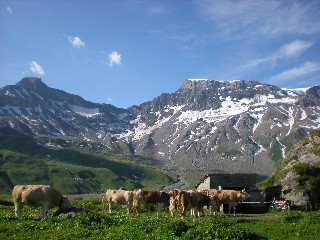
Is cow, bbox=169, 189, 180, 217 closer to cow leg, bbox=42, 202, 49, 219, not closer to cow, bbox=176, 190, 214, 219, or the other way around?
cow, bbox=176, 190, 214, 219

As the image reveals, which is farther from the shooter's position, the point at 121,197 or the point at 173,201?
the point at 121,197

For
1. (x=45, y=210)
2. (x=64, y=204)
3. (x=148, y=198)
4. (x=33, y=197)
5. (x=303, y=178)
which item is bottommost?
(x=45, y=210)

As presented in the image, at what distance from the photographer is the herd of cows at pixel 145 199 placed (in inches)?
1144

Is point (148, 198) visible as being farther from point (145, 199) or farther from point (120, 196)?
point (120, 196)

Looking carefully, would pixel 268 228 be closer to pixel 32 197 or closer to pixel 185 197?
pixel 185 197

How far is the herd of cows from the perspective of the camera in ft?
95.3

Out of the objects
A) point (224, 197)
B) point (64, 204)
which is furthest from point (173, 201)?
point (64, 204)

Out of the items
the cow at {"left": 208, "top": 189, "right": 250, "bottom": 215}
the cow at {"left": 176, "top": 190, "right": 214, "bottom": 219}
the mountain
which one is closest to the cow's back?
the cow at {"left": 176, "top": 190, "right": 214, "bottom": 219}

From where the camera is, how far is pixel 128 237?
23625 millimetres

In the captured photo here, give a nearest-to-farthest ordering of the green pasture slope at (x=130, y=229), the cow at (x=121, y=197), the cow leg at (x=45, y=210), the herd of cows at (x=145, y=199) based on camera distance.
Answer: the green pasture slope at (x=130, y=229) → the cow leg at (x=45, y=210) → the herd of cows at (x=145, y=199) → the cow at (x=121, y=197)

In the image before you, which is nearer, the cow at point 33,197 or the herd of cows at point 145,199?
the cow at point 33,197

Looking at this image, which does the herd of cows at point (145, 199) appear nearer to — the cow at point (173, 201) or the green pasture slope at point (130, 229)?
the cow at point (173, 201)

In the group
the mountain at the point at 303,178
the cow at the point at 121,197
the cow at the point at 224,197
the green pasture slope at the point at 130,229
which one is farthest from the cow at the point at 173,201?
the mountain at the point at 303,178

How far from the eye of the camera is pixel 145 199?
1538 inches
